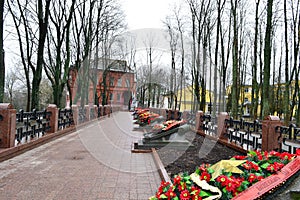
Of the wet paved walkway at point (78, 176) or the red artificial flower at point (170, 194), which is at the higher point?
the red artificial flower at point (170, 194)

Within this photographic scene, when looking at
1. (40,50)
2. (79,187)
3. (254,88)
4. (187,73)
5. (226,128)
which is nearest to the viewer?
(79,187)

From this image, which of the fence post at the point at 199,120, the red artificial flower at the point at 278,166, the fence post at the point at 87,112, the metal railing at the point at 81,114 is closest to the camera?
the red artificial flower at the point at 278,166

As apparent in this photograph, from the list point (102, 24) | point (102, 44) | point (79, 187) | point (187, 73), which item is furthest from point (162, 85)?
point (79, 187)

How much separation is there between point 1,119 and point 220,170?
574 cm

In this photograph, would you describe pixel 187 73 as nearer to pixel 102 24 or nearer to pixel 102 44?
pixel 102 44

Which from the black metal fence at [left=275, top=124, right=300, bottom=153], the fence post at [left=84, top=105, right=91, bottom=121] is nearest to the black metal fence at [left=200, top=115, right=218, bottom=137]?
the black metal fence at [left=275, top=124, right=300, bottom=153]

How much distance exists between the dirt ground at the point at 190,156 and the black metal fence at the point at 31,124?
391 cm

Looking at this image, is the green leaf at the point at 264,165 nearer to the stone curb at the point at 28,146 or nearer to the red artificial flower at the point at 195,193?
the red artificial flower at the point at 195,193

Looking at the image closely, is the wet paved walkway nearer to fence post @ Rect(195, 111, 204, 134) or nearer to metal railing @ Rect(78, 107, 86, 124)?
fence post @ Rect(195, 111, 204, 134)

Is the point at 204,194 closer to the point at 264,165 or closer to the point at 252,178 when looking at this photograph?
the point at 252,178

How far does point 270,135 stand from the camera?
19.5 feet

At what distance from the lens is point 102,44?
2272 cm

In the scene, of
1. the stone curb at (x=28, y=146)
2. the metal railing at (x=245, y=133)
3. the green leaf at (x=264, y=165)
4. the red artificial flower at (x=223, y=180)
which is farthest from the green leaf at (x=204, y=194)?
the stone curb at (x=28, y=146)

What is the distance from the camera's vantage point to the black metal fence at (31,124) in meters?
6.93
